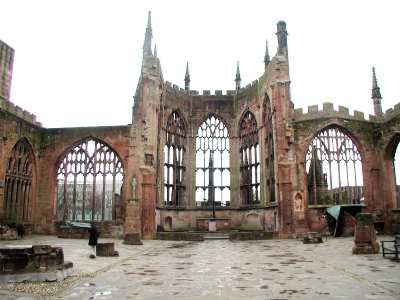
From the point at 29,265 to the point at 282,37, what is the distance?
23383mm

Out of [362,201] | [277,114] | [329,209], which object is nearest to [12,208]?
[277,114]

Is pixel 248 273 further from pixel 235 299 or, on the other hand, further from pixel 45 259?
pixel 45 259

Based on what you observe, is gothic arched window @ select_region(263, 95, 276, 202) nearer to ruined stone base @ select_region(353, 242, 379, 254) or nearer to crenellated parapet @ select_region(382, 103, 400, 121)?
crenellated parapet @ select_region(382, 103, 400, 121)

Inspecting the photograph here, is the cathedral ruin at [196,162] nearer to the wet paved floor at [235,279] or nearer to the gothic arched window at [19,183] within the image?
the gothic arched window at [19,183]

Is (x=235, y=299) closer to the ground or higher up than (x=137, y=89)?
closer to the ground

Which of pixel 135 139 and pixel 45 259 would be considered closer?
pixel 45 259

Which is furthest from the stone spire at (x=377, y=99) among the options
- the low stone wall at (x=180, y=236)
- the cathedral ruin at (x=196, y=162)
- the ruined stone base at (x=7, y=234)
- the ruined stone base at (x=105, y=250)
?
the ruined stone base at (x=7, y=234)

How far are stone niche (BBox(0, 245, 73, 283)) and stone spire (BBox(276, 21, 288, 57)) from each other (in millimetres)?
22257

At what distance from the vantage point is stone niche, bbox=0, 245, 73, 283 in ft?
27.5

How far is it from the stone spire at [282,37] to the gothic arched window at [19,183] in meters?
18.7

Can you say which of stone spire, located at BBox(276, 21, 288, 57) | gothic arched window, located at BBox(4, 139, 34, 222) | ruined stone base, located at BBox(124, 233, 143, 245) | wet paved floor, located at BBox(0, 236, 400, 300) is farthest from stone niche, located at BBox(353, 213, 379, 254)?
gothic arched window, located at BBox(4, 139, 34, 222)

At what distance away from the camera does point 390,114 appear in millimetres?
27031

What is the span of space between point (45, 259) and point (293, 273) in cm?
581

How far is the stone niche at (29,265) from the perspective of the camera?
27.5 feet
